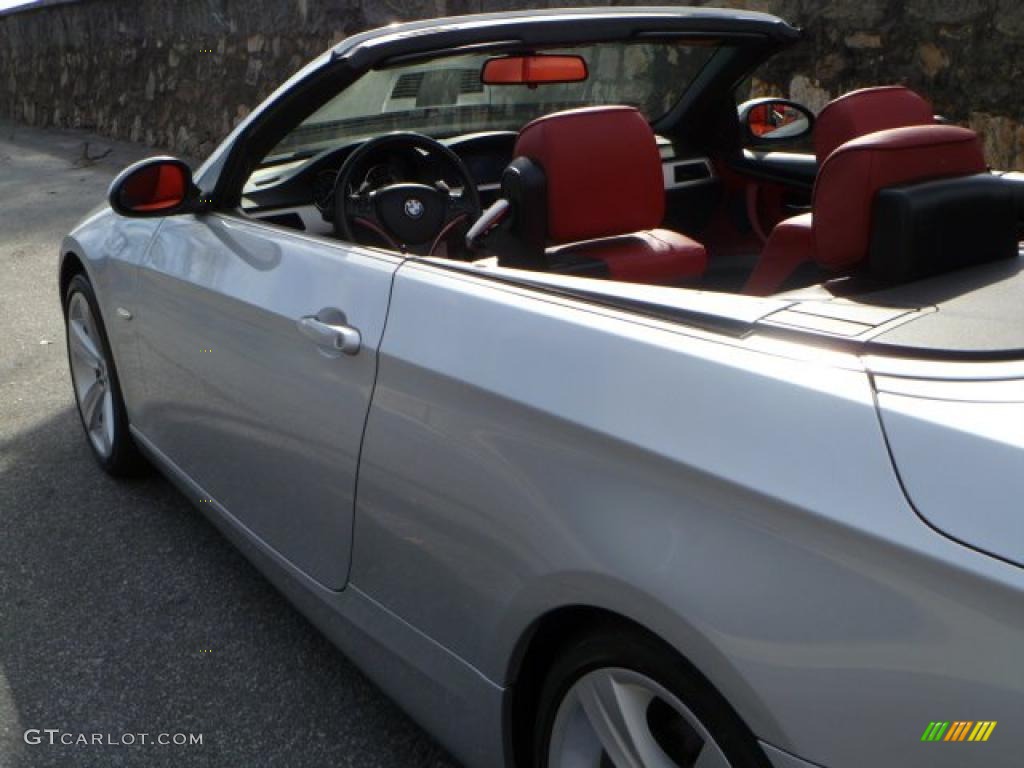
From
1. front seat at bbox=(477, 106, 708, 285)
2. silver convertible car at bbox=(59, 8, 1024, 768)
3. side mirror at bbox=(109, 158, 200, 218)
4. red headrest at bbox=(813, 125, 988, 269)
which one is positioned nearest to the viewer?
silver convertible car at bbox=(59, 8, 1024, 768)

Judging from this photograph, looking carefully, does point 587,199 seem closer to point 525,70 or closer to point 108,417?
point 525,70

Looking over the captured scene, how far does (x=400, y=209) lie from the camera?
11.0ft

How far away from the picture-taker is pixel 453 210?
3.51 metres

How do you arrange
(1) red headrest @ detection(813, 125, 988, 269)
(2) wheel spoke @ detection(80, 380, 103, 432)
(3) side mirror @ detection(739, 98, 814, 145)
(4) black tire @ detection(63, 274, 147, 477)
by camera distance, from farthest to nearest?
(3) side mirror @ detection(739, 98, 814, 145), (2) wheel spoke @ detection(80, 380, 103, 432), (4) black tire @ detection(63, 274, 147, 477), (1) red headrest @ detection(813, 125, 988, 269)

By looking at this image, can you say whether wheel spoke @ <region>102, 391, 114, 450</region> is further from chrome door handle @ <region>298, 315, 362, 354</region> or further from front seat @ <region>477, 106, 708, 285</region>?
chrome door handle @ <region>298, 315, 362, 354</region>

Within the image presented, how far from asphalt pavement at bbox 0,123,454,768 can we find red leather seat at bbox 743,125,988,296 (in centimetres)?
138

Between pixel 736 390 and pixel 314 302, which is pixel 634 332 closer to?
pixel 736 390

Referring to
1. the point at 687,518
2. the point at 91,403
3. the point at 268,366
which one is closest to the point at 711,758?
the point at 687,518

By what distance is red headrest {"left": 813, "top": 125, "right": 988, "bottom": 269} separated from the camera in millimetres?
2100

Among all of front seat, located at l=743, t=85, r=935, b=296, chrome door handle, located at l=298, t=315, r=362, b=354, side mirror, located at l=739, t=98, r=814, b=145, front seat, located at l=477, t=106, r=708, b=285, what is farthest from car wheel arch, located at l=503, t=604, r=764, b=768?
side mirror, located at l=739, t=98, r=814, b=145

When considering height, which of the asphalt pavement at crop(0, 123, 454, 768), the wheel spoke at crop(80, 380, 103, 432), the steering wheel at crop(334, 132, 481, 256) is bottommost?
the asphalt pavement at crop(0, 123, 454, 768)

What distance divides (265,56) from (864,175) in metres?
12.6

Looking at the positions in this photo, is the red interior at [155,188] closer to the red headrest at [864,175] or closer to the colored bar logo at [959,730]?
the red headrest at [864,175]

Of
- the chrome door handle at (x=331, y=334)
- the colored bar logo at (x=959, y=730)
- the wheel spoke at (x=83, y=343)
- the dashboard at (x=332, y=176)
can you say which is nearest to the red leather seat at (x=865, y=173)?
the chrome door handle at (x=331, y=334)
